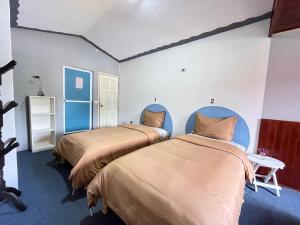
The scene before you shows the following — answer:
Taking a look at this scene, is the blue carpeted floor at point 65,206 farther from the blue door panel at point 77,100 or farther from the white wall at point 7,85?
the blue door panel at point 77,100

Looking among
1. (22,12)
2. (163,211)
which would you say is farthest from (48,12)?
(163,211)

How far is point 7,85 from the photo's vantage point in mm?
1593

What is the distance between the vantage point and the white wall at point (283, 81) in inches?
80.7

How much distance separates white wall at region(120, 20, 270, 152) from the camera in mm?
2304

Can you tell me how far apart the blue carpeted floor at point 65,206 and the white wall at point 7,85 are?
0.31 m

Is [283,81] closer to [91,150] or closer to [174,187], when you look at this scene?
[174,187]

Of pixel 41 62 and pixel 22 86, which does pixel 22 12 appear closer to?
pixel 41 62

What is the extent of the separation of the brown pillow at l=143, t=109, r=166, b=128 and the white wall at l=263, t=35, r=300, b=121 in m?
1.86

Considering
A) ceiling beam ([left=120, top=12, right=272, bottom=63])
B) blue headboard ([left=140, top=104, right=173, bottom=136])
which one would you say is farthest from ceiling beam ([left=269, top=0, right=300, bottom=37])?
blue headboard ([left=140, top=104, right=173, bottom=136])

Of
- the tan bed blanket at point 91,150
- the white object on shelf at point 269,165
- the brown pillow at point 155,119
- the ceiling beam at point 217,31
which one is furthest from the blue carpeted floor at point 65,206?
the ceiling beam at point 217,31

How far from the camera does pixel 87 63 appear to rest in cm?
378

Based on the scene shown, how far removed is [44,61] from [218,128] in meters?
3.57

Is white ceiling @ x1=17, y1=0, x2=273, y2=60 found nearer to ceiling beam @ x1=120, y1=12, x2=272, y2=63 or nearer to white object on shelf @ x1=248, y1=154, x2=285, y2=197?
ceiling beam @ x1=120, y1=12, x2=272, y2=63

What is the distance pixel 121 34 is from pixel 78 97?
71.3 inches
